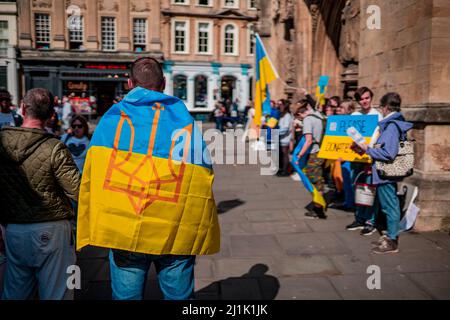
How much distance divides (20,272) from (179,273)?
1.12 metres

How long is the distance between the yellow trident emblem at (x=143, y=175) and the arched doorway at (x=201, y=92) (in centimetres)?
3584

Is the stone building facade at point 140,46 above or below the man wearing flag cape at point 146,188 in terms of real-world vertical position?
above

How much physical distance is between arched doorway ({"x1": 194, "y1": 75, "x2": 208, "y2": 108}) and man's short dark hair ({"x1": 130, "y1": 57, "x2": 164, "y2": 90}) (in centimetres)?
3569

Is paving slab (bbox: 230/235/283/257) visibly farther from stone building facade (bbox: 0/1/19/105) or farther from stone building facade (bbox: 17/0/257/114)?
stone building facade (bbox: 17/0/257/114)

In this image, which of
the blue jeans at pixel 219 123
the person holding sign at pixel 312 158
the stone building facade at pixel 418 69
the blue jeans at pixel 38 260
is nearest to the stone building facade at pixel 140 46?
the blue jeans at pixel 219 123

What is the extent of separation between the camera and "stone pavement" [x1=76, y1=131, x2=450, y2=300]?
3.85 meters

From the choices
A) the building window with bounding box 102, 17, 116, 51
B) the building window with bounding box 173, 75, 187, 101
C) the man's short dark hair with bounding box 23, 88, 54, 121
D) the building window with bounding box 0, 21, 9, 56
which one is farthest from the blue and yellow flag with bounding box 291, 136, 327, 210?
the building window with bounding box 173, 75, 187, 101

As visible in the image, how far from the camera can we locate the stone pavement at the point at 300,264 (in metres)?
3.85

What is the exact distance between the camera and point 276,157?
1119 centimetres

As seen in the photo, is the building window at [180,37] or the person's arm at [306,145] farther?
the building window at [180,37]

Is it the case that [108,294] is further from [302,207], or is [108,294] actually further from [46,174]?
[302,207]

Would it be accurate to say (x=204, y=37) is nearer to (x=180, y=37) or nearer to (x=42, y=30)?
(x=180, y=37)

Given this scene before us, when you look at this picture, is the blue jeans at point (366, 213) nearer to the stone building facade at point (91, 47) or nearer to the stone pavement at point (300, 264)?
the stone pavement at point (300, 264)

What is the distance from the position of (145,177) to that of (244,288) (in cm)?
204
